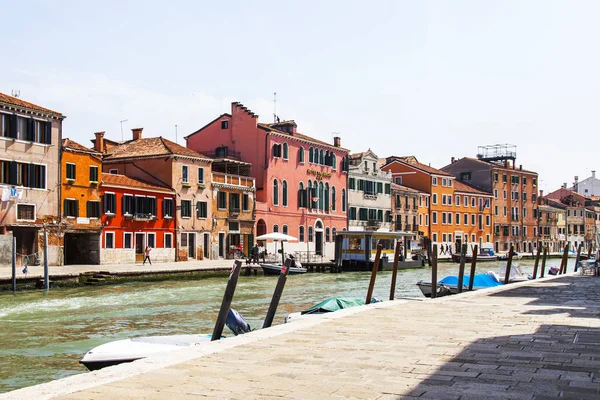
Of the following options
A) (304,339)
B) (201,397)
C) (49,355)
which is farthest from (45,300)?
(201,397)

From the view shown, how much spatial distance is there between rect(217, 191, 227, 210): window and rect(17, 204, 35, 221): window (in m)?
13.1

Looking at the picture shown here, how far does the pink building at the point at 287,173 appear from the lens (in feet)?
154

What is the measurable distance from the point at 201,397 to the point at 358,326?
4135 mm

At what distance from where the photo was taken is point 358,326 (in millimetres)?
8820

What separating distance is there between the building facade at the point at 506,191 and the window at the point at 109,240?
50928 millimetres

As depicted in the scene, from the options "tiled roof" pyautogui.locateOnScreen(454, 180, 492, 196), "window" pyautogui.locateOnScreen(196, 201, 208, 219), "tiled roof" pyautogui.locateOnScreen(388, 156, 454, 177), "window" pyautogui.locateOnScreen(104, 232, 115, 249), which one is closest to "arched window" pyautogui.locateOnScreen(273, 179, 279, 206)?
"window" pyautogui.locateOnScreen(196, 201, 208, 219)

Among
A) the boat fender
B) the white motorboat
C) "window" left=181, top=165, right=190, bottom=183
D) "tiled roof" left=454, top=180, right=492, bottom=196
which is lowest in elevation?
the white motorboat

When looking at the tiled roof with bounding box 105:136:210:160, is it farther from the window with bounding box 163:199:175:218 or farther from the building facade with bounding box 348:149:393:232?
the building facade with bounding box 348:149:393:232

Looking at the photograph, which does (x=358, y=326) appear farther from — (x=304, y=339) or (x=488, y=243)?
(x=488, y=243)

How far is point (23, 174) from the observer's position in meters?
31.3

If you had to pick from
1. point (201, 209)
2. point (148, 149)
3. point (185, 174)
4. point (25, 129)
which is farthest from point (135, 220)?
point (25, 129)

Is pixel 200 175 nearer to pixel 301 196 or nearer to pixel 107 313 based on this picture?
pixel 301 196

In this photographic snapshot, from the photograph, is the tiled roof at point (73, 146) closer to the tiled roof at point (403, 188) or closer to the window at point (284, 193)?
the window at point (284, 193)

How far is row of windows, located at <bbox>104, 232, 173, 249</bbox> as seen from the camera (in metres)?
35.3
